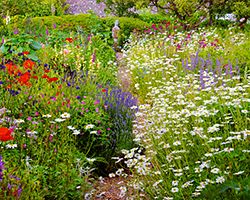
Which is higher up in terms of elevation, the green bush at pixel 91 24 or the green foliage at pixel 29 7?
the green foliage at pixel 29 7

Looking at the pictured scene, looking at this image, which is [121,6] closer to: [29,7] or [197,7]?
[197,7]

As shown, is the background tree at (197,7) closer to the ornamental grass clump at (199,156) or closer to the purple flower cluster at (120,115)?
the purple flower cluster at (120,115)

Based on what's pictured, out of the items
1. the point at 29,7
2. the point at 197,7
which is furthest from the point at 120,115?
the point at 29,7

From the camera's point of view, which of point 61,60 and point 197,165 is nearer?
point 197,165

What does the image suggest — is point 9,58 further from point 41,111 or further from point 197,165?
point 197,165

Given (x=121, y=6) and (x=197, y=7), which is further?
(x=121, y=6)

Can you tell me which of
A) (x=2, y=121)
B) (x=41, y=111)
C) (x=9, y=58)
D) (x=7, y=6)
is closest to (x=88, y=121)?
(x=41, y=111)

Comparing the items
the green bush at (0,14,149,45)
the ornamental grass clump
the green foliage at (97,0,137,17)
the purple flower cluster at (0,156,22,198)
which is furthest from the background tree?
the purple flower cluster at (0,156,22,198)

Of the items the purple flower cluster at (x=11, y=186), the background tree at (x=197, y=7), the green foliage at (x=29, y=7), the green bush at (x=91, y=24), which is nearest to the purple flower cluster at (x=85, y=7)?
the green foliage at (x=29, y=7)

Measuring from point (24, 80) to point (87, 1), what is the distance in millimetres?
22635

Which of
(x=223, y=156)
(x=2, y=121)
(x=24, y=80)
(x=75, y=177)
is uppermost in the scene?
(x=24, y=80)

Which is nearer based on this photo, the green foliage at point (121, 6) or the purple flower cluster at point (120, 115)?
the purple flower cluster at point (120, 115)

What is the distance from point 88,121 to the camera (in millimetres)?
4246

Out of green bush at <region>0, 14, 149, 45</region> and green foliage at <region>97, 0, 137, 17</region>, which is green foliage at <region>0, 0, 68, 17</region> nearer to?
green foliage at <region>97, 0, 137, 17</region>
